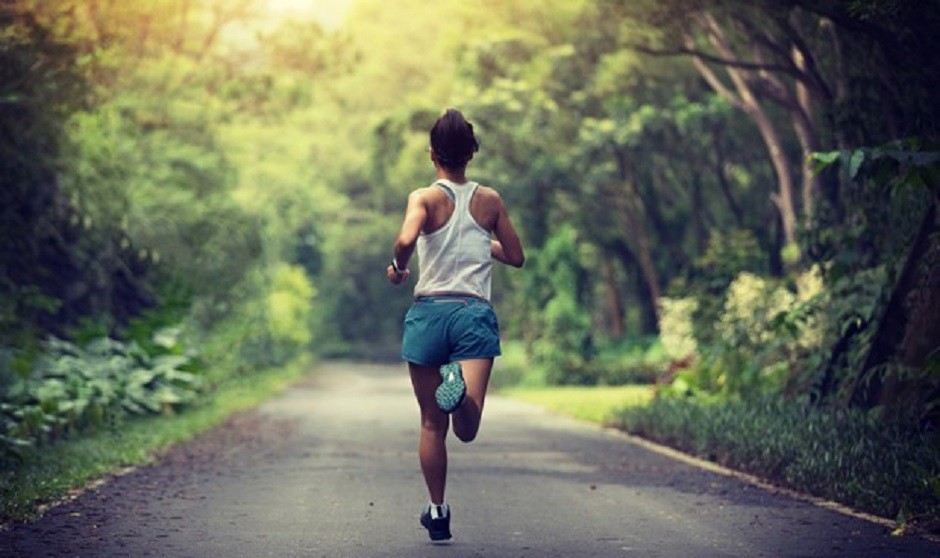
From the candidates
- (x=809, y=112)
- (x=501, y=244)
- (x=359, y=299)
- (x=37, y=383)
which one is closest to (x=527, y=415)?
(x=809, y=112)

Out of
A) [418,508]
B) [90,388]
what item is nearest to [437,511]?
[418,508]

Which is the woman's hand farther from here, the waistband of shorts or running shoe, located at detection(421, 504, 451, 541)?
running shoe, located at detection(421, 504, 451, 541)

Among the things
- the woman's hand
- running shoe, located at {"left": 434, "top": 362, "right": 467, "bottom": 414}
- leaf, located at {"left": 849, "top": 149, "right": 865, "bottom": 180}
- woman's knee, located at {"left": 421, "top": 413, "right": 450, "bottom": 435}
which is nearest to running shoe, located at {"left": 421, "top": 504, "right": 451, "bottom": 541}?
woman's knee, located at {"left": 421, "top": 413, "right": 450, "bottom": 435}

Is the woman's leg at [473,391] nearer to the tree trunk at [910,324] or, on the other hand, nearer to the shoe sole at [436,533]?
the shoe sole at [436,533]

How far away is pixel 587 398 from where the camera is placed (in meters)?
29.4

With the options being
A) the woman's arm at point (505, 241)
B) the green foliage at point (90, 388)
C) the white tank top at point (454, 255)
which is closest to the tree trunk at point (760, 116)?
the green foliage at point (90, 388)

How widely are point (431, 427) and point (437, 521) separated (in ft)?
1.77

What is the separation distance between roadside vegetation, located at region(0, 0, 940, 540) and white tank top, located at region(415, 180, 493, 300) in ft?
9.53

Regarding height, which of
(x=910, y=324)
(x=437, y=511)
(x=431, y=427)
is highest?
(x=910, y=324)

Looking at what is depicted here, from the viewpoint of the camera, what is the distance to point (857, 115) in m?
15.9

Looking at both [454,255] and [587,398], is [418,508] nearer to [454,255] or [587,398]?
[454,255]

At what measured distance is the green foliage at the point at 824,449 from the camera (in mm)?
10164

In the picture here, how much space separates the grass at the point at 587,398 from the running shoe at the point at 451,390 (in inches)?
526

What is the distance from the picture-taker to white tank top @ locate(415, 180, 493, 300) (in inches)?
327
